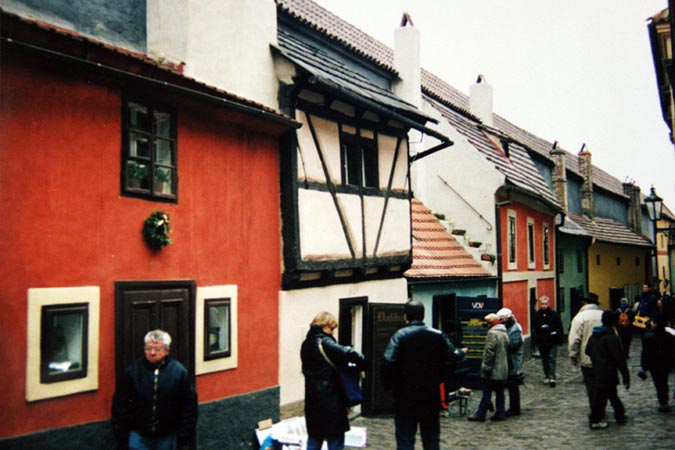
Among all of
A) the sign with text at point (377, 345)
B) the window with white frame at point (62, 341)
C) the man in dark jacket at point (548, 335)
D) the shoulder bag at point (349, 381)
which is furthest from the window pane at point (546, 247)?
the window with white frame at point (62, 341)

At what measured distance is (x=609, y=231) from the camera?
1444 inches

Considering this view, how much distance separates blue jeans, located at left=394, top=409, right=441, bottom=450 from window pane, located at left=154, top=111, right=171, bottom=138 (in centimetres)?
410

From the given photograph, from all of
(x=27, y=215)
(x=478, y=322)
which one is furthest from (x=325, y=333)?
(x=478, y=322)

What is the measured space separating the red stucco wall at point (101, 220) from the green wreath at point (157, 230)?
3.4 inches

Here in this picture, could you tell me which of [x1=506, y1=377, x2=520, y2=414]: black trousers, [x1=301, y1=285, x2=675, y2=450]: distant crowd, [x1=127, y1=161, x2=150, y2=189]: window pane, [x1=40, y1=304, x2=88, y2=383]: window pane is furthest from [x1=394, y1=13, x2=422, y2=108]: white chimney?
[x1=40, y1=304, x2=88, y2=383]: window pane

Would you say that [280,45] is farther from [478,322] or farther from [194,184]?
[478,322]

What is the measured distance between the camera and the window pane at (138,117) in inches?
334

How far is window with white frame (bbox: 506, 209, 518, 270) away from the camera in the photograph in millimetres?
22811

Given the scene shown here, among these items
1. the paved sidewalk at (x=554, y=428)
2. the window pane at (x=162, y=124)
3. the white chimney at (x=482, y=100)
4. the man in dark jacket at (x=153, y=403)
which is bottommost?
the paved sidewalk at (x=554, y=428)

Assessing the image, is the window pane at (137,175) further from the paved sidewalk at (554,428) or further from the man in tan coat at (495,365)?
the man in tan coat at (495,365)

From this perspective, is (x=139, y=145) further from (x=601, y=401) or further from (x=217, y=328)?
(x=601, y=401)

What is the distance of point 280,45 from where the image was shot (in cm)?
1198

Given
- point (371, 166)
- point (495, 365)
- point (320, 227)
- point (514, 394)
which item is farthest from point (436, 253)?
point (320, 227)

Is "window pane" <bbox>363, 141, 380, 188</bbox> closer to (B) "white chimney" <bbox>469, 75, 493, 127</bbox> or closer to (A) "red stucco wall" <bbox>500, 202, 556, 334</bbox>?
(A) "red stucco wall" <bbox>500, 202, 556, 334</bbox>
